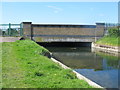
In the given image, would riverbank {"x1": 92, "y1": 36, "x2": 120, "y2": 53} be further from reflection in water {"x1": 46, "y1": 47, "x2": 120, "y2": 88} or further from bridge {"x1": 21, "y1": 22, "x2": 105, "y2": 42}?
reflection in water {"x1": 46, "y1": 47, "x2": 120, "y2": 88}

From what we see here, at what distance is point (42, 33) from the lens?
35219 mm

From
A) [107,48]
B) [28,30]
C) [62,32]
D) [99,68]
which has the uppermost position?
[28,30]

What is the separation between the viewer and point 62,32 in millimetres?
35875

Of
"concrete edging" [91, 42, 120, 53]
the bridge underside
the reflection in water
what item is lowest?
the reflection in water

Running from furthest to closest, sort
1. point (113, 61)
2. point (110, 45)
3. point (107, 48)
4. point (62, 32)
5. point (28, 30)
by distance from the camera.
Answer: point (62, 32)
point (28, 30)
point (107, 48)
point (110, 45)
point (113, 61)

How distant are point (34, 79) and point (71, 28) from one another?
1206 inches

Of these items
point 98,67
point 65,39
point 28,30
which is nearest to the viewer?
point 98,67

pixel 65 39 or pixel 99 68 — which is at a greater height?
pixel 65 39

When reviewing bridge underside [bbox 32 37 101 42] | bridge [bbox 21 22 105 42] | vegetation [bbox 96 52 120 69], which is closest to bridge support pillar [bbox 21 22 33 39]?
bridge [bbox 21 22 105 42]

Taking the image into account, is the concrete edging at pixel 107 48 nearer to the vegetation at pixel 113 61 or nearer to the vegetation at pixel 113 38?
the vegetation at pixel 113 38

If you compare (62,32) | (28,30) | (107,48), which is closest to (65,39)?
(62,32)

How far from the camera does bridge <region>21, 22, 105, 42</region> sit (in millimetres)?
34812

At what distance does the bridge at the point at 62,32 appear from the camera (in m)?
34.8

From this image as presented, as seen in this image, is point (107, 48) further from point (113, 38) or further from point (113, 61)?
point (113, 61)
